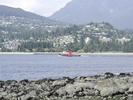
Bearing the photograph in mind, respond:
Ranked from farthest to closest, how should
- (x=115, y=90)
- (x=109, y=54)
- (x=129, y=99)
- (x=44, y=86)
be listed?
(x=109, y=54) → (x=44, y=86) → (x=115, y=90) → (x=129, y=99)

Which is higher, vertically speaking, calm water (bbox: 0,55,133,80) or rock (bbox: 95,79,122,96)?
rock (bbox: 95,79,122,96)

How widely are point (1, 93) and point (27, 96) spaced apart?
2.94 m

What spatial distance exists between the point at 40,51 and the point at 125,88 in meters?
175

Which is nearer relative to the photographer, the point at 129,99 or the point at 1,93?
the point at 129,99

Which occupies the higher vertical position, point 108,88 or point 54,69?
point 108,88

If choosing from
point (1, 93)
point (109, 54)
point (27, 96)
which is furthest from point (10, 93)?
point (109, 54)

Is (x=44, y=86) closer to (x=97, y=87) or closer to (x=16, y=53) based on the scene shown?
A: (x=97, y=87)

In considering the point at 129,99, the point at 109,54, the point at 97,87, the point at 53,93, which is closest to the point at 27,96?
the point at 53,93

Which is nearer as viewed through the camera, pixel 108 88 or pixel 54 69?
pixel 108 88

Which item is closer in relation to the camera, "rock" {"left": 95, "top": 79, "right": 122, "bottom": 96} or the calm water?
"rock" {"left": 95, "top": 79, "right": 122, "bottom": 96}

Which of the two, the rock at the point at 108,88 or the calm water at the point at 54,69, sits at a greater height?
the rock at the point at 108,88

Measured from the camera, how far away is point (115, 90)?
24750 mm

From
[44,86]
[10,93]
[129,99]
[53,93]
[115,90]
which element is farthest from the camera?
[44,86]

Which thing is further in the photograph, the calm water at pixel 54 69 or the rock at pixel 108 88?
the calm water at pixel 54 69
